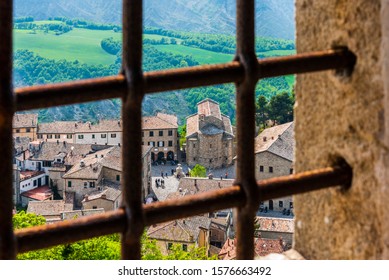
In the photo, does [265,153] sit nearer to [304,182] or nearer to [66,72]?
[66,72]

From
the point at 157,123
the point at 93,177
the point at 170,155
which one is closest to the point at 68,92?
the point at 93,177

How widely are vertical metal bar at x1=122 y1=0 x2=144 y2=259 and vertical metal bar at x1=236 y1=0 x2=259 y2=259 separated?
11 centimetres

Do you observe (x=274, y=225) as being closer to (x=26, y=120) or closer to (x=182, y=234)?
(x=182, y=234)

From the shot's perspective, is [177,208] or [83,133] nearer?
[177,208]

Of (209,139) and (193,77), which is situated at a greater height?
(193,77)

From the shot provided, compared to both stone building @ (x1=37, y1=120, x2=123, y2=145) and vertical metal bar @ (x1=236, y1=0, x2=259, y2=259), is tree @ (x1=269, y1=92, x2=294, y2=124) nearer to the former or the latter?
stone building @ (x1=37, y1=120, x2=123, y2=145)

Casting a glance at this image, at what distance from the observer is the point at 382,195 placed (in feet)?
2.27

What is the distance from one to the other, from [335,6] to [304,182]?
0.63ft

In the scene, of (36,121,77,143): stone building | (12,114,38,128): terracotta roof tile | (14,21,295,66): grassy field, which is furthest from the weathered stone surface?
(14,21,295,66): grassy field

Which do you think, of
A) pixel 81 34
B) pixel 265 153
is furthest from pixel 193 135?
pixel 81 34

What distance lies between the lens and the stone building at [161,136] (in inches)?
762

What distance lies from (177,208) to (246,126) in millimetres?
117

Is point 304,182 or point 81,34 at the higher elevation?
point 81,34

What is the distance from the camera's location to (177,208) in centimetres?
66
